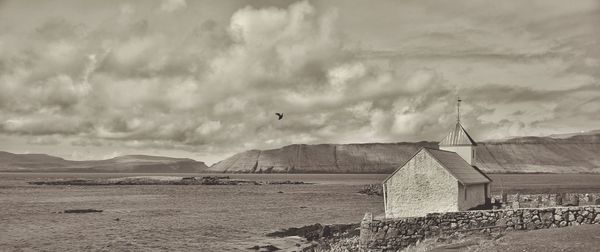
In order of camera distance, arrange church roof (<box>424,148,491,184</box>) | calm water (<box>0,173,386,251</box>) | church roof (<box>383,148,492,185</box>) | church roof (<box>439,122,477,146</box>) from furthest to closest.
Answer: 1. church roof (<box>439,122,477,146</box>)
2. calm water (<box>0,173,386,251</box>)
3. church roof (<box>424,148,491,184</box>)
4. church roof (<box>383,148,492,185</box>)

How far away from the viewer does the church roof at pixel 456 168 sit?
110 feet

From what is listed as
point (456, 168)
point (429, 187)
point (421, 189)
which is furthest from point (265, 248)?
point (456, 168)

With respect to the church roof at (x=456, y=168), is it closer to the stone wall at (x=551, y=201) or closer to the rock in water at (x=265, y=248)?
the stone wall at (x=551, y=201)

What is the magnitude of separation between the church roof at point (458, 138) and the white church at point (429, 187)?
769 centimetres

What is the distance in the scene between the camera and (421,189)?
34.1m

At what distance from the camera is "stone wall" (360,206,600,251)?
27.5 metres

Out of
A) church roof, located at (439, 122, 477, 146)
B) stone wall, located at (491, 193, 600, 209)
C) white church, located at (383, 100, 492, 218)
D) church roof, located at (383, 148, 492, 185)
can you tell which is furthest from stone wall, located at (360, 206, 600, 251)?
church roof, located at (439, 122, 477, 146)

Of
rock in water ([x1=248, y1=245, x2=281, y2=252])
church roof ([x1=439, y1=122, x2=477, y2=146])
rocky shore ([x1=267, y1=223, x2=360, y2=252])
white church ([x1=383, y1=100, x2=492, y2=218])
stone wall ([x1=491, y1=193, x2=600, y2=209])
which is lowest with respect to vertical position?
rock in water ([x1=248, y1=245, x2=281, y2=252])

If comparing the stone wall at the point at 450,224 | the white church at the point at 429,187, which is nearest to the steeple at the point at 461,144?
the white church at the point at 429,187

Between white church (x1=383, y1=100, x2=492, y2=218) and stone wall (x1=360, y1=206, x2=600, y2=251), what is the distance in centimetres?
396

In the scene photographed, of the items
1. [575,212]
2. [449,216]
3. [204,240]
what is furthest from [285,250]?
[575,212]

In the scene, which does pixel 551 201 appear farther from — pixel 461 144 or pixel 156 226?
pixel 156 226

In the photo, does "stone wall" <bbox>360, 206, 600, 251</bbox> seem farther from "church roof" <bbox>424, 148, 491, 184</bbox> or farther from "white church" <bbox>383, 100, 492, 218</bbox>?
"church roof" <bbox>424, 148, 491, 184</bbox>

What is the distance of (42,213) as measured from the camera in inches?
2446
